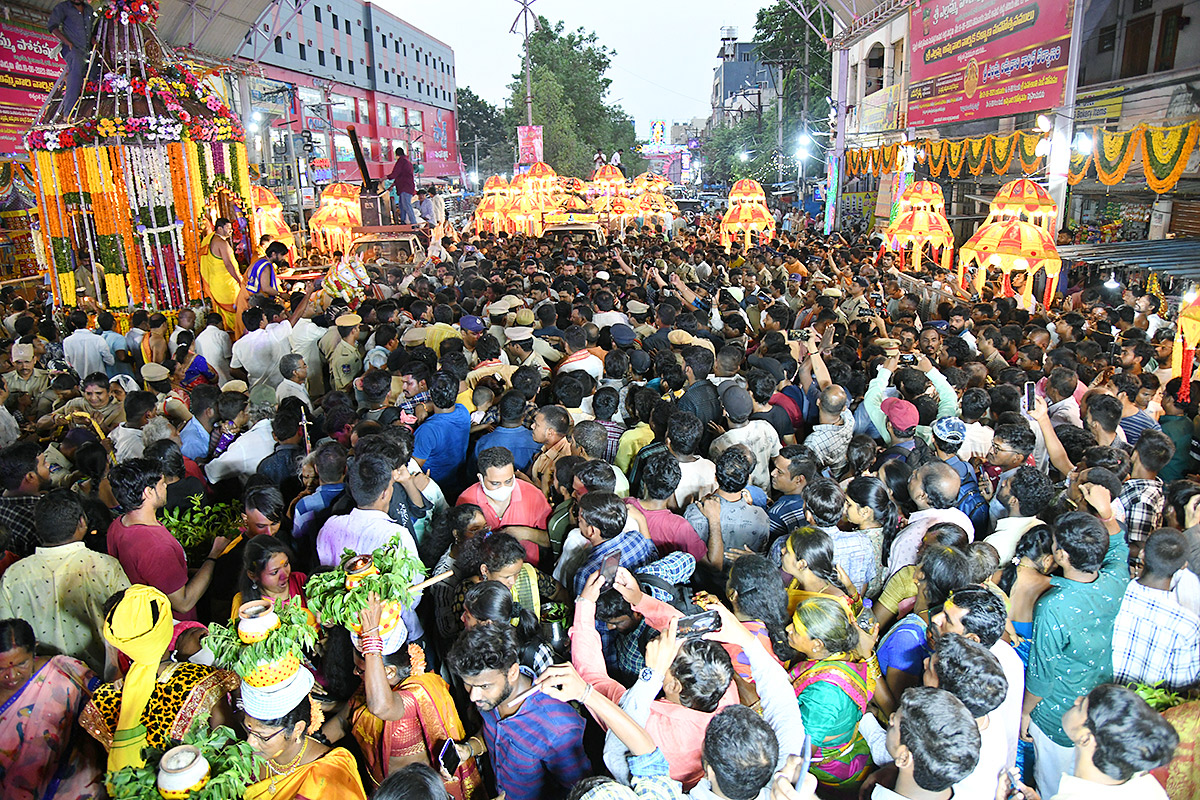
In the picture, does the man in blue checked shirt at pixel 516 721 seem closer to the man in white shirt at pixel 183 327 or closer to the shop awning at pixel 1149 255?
the man in white shirt at pixel 183 327

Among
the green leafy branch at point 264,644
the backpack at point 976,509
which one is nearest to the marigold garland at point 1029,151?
the backpack at point 976,509

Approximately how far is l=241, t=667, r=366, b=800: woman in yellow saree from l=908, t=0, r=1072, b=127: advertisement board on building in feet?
42.9

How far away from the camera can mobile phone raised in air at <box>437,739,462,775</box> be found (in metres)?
2.45

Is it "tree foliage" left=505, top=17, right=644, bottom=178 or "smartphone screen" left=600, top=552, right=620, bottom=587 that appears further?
"tree foliage" left=505, top=17, right=644, bottom=178

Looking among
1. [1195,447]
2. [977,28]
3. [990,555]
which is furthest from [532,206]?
[990,555]

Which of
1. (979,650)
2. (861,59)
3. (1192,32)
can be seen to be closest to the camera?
(979,650)

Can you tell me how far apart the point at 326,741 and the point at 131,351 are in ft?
19.6

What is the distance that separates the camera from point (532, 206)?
52.0 ft

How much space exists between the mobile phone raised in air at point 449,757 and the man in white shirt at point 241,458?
8.20 ft

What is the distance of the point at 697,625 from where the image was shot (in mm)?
2406

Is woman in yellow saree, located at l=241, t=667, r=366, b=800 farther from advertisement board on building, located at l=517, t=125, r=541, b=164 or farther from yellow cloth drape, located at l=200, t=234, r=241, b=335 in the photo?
advertisement board on building, located at l=517, t=125, r=541, b=164

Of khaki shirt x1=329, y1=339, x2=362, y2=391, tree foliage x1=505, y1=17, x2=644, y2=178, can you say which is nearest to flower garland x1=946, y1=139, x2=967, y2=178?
khaki shirt x1=329, y1=339, x2=362, y2=391

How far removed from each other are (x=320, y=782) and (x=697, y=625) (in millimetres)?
1201

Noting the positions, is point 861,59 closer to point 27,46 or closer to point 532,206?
point 532,206
